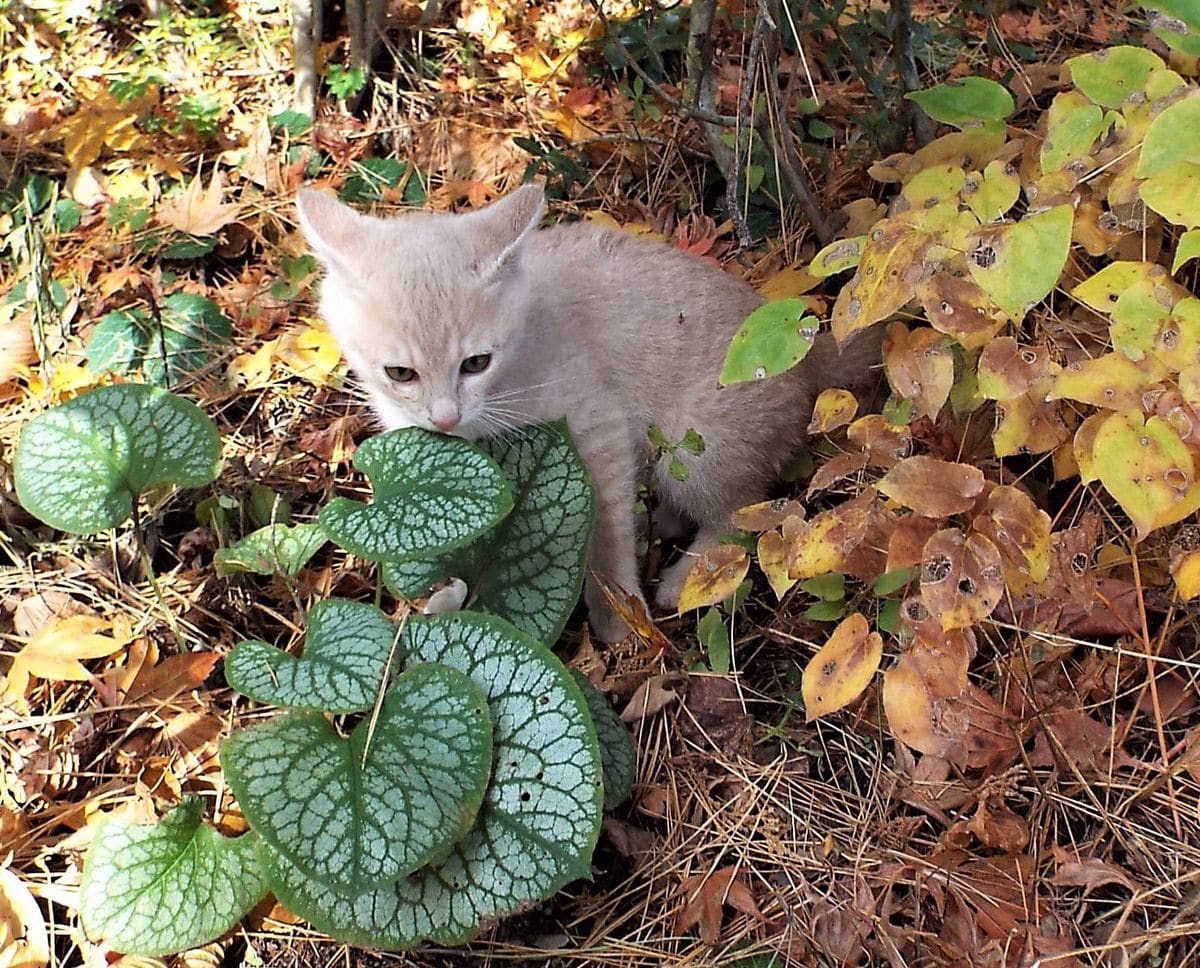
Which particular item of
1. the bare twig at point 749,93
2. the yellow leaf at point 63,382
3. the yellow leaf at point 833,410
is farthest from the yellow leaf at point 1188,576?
the yellow leaf at point 63,382

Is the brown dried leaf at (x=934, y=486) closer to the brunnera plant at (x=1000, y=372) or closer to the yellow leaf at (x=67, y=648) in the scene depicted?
the brunnera plant at (x=1000, y=372)

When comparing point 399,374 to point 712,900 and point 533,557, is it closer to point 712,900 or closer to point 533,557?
point 533,557

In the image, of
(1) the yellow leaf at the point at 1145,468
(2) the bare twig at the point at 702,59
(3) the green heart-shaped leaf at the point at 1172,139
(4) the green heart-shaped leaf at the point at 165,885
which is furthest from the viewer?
(2) the bare twig at the point at 702,59

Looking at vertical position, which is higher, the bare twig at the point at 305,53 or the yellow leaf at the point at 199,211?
the bare twig at the point at 305,53

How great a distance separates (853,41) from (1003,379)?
1.16m

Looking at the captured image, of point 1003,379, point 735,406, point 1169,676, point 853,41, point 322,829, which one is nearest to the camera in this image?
point 322,829

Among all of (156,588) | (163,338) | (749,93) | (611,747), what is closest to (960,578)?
(611,747)

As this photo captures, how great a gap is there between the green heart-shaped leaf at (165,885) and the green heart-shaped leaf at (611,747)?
57 cm

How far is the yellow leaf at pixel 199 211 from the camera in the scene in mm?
2668

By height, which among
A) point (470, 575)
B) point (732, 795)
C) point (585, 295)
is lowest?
point (732, 795)

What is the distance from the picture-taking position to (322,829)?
1.40 meters

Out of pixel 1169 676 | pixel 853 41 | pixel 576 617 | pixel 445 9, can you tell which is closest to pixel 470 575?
pixel 576 617

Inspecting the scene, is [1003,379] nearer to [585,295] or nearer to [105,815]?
[585,295]

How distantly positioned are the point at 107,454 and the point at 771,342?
125cm
